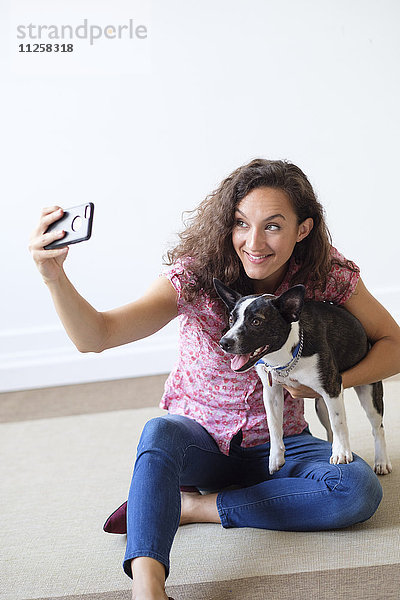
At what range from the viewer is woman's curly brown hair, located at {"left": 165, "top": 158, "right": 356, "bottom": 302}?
67.0 inches

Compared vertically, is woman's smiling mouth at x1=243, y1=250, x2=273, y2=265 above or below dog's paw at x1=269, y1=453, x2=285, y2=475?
above

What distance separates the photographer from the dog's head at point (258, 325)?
1.51 metres

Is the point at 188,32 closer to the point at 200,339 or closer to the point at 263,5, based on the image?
the point at 263,5

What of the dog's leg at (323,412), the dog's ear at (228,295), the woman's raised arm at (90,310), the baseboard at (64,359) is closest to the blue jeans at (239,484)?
the dog's leg at (323,412)

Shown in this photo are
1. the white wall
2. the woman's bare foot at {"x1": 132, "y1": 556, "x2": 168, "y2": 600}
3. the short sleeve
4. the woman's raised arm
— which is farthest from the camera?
the white wall

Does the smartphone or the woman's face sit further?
the woman's face

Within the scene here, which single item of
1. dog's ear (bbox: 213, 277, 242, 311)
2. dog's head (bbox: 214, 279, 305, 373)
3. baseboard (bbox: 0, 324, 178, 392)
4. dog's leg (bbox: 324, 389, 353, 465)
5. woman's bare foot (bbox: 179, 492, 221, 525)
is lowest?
baseboard (bbox: 0, 324, 178, 392)

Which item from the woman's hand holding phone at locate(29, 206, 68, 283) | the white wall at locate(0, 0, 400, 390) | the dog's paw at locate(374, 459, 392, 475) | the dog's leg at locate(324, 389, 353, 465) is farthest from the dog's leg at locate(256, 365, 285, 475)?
the white wall at locate(0, 0, 400, 390)

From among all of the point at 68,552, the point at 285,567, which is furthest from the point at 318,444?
the point at 68,552

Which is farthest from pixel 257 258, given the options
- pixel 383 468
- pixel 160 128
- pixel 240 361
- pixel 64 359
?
pixel 64 359

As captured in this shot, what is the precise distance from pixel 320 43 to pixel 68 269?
1769mm

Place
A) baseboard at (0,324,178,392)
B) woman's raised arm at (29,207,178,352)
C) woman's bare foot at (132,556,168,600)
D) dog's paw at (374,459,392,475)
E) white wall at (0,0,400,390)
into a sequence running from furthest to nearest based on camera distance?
baseboard at (0,324,178,392), white wall at (0,0,400,390), dog's paw at (374,459,392,475), woman's raised arm at (29,207,178,352), woman's bare foot at (132,556,168,600)

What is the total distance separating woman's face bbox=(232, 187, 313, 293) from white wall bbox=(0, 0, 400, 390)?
1.96m

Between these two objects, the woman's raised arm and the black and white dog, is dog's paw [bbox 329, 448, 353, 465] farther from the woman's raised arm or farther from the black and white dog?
the woman's raised arm
